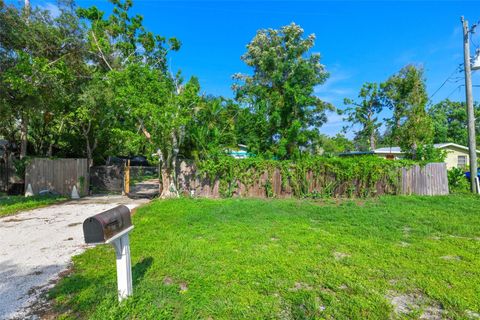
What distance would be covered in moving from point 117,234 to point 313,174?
7857mm

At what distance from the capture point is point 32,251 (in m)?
3.91

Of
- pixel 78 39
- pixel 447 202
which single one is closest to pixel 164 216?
pixel 78 39

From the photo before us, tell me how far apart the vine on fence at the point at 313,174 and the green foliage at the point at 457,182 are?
252 cm

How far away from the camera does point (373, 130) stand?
2053 cm

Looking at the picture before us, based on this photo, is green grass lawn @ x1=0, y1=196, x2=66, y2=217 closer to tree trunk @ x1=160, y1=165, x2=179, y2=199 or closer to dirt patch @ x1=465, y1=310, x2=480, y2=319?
tree trunk @ x1=160, y1=165, x2=179, y2=199

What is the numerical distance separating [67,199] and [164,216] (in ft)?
17.6

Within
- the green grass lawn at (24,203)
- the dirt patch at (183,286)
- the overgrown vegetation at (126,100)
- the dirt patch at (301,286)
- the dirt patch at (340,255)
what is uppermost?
the overgrown vegetation at (126,100)

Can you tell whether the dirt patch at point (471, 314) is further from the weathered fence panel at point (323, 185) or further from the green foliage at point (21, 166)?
the green foliage at point (21, 166)

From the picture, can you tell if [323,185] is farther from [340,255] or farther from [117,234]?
[117,234]

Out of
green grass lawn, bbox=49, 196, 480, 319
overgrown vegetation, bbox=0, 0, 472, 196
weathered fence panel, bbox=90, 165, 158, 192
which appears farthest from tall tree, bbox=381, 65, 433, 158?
weathered fence panel, bbox=90, 165, 158, 192

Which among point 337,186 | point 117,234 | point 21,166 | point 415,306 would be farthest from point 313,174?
point 21,166

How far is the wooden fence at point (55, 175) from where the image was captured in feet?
30.9

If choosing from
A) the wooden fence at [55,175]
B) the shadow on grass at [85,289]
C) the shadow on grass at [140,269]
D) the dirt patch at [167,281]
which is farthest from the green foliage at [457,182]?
the wooden fence at [55,175]

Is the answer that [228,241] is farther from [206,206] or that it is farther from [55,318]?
[206,206]
